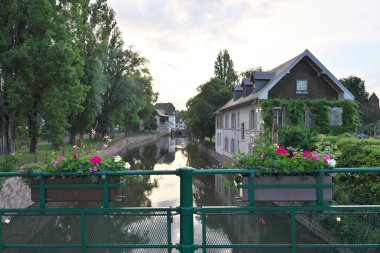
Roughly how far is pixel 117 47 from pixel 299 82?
2968cm

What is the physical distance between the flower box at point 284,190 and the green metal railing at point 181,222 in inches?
1.6

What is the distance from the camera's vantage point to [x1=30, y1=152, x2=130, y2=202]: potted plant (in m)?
3.56

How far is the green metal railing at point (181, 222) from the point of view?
3.52 m

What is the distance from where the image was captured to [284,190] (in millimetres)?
3492

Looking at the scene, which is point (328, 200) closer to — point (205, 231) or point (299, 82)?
point (205, 231)

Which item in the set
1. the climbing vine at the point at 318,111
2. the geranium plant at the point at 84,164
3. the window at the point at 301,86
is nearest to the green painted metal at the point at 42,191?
the geranium plant at the point at 84,164

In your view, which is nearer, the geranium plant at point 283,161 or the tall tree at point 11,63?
the geranium plant at point 283,161

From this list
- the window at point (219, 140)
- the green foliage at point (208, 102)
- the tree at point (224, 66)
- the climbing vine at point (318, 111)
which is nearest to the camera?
the climbing vine at point (318, 111)

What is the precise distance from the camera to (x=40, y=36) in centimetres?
2286

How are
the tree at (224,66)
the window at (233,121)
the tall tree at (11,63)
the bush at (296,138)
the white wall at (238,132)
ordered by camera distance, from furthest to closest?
the tree at (224,66) → the window at (233,121) → the white wall at (238,132) → the bush at (296,138) → the tall tree at (11,63)

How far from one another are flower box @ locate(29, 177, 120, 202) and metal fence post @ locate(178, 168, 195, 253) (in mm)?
704

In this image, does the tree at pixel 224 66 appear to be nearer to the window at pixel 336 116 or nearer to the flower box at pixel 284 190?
the window at pixel 336 116

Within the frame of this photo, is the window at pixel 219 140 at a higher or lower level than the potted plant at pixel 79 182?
lower

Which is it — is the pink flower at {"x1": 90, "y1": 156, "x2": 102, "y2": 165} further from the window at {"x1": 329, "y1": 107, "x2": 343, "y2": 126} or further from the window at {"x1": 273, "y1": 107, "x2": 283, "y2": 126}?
the window at {"x1": 329, "y1": 107, "x2": 343, "y2": 126}
